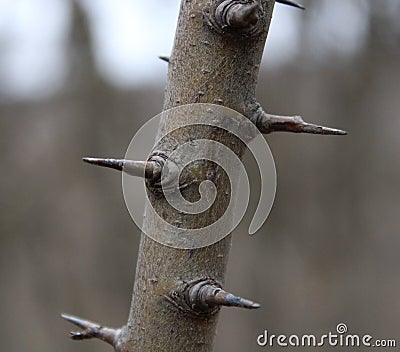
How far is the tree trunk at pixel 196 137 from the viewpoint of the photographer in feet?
1.34

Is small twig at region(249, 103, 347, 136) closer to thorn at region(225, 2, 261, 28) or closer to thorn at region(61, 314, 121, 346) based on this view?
thorn at region(225, 2, 261, 28)

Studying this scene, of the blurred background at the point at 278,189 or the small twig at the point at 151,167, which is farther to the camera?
the blurred background at the point at 278,189

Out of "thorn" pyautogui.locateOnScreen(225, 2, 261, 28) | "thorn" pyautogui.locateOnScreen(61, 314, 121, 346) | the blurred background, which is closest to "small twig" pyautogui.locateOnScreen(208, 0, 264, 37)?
"thorn" pyautogui.locateOnScreen(225, 2, 261, 28)

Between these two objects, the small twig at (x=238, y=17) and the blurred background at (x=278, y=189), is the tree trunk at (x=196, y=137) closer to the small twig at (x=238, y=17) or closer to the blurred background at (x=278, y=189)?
the small twig at (x=238, y=17)

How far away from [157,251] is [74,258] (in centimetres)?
300

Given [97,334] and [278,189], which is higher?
[278,189]

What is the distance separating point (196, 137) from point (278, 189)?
2552 millimetres

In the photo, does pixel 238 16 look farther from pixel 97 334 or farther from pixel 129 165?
pixel 97 334

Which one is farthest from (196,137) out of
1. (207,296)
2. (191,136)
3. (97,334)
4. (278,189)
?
(278,189)

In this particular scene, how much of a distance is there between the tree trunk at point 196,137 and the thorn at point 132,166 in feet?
0.05

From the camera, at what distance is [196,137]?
41cm

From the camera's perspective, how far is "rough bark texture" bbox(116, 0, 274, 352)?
0.41 m

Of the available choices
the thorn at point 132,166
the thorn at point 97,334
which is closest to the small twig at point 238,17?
the thorn at point 132,166

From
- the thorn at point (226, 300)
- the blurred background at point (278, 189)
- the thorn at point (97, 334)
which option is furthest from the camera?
the blurred background at point (278, 189)
